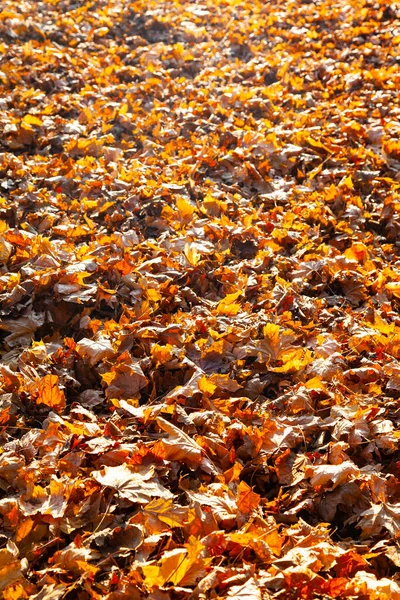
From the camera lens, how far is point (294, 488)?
2.09 metres

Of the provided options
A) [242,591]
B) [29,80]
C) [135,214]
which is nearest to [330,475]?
[242,591]

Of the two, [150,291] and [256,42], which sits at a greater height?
[256,42]

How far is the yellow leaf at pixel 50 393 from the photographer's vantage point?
7.67ft

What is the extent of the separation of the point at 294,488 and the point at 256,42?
211 inches

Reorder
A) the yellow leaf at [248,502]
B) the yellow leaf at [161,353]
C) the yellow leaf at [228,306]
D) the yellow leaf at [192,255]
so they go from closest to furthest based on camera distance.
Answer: the yellow leaf at [248,502], the yellow leaf at [161,353], the yellow leaf at [228,306], the yellow leaf at [192,255]

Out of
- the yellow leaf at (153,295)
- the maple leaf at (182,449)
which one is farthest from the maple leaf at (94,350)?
the maple leaf at (182,449)

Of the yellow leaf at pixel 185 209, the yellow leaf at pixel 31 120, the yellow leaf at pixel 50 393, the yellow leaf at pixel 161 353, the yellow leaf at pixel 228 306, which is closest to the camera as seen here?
the yellow leaf at pixel 50 393

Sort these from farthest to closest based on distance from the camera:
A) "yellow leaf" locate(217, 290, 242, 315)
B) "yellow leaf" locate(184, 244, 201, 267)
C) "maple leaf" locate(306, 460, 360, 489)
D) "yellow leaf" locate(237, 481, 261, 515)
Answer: "yellow leaf" locate(184, 244, 201, 267) < "yellow leaf" locate(217, 290, 242, 315) < "maple leaf" locate(306, 460, 360, 489) < "yellow leaf" locate(237, 481, 261, 515)

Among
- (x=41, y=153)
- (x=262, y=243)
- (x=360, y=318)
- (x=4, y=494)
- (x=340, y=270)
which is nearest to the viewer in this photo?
(x=4, y=494)

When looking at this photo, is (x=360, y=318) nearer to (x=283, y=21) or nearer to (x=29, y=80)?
(x=29, y=80)

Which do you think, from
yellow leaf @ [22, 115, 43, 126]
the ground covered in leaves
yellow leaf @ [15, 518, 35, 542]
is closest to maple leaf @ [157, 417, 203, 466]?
the ground covered in leaves

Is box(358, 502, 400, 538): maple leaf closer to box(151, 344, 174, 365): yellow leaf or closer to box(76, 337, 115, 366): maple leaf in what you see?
box(151, 344, 174, 365): yellow leaf

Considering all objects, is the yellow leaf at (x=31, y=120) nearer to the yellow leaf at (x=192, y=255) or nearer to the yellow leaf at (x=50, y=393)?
the yellow leaf at (x=192, y=255)

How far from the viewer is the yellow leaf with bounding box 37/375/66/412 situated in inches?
92.0
